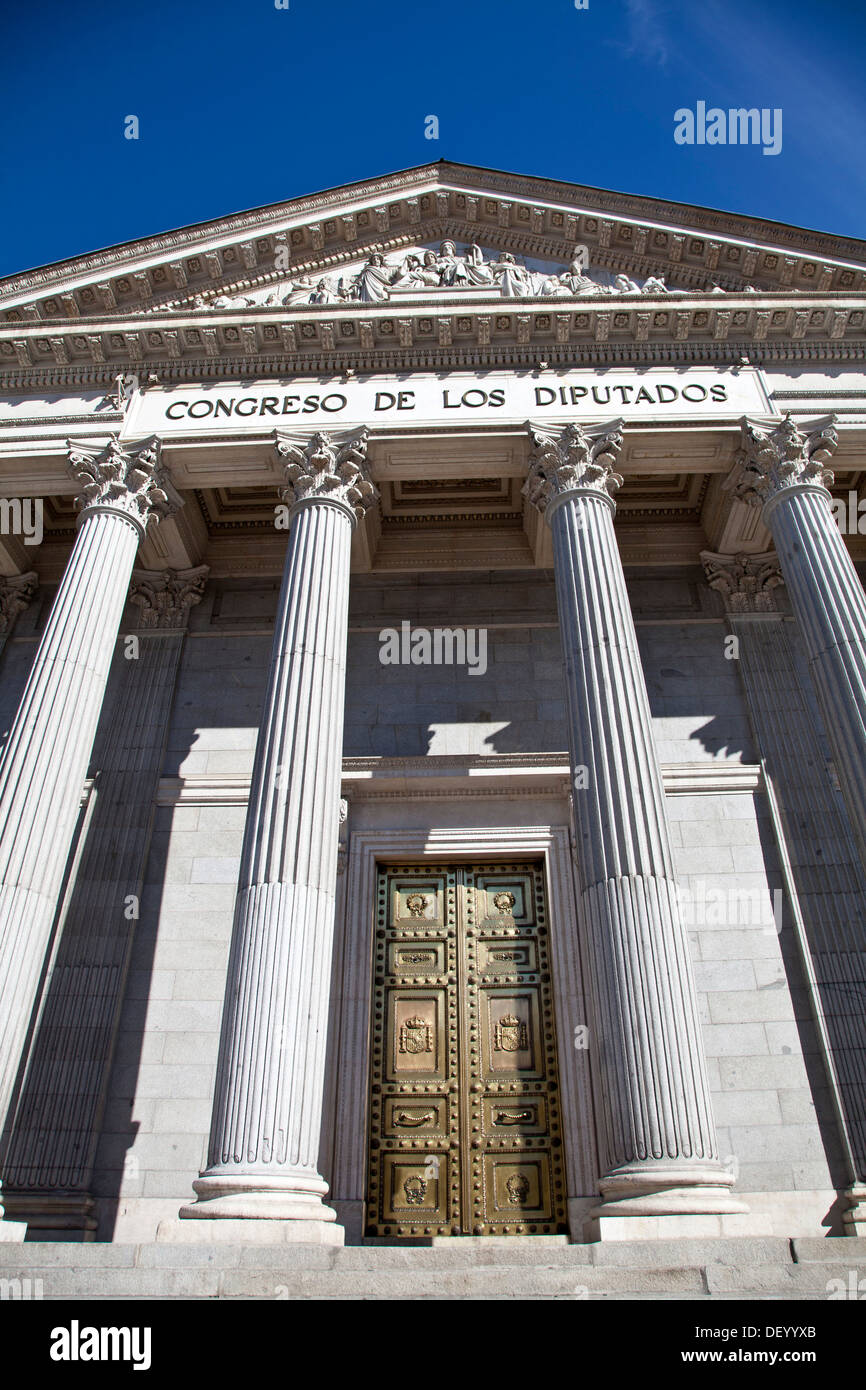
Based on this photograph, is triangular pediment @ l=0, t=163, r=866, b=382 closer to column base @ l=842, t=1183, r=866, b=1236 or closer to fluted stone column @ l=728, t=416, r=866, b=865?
fluted stone column @ l=728, t=416, r=866, b=865

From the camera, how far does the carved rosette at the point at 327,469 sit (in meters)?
14.2

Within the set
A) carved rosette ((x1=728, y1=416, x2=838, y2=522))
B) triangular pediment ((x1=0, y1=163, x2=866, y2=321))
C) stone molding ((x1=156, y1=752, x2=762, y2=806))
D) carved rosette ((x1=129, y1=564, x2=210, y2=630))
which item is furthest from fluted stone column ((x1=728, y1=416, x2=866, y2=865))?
carved rosette ((x1=129, y1=564, x2=210, y2=630))

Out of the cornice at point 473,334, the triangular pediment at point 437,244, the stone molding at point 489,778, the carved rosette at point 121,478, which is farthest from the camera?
the triangular pediment at point 437,244

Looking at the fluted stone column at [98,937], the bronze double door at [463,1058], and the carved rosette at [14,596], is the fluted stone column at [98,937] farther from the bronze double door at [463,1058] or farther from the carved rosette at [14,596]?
the bronze double door at [463,1058]

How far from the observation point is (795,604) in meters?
13.2

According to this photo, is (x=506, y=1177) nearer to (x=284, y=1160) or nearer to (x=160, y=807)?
(x=284, y=1160)

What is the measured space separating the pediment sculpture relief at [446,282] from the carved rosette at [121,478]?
3648 mm

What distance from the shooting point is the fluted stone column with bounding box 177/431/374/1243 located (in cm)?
887

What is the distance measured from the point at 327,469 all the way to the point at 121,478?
334cm

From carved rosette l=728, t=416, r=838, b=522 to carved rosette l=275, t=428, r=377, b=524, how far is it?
6.14 m

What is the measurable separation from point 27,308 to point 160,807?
31.7ft

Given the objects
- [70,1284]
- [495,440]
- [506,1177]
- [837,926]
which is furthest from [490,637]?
[70,1284]

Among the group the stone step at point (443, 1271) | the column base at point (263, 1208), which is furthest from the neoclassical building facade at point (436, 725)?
the stone step at point (443, 1271)

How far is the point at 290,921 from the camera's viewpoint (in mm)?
10234
